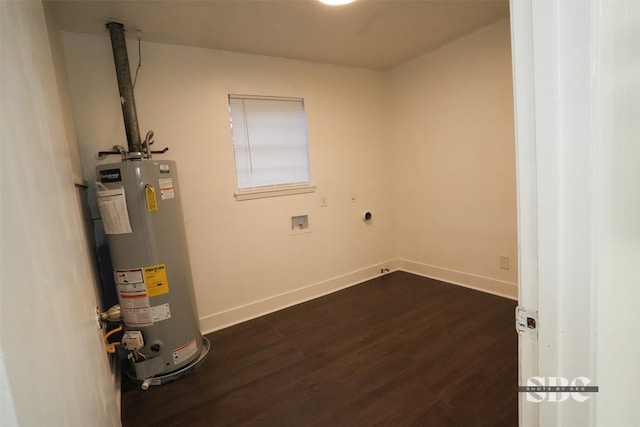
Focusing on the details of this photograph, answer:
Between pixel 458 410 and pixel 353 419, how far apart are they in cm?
56

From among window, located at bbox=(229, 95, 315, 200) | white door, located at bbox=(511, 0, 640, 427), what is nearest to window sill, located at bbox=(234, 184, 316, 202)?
window, located at bbox=(229, 95, 315, 200)

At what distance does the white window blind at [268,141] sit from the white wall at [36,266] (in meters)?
2.01

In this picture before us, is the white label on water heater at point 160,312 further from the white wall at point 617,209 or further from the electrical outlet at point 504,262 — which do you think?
the electrical outlet at point 504,262

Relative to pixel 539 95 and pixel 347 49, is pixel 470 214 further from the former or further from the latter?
pixel 539 95

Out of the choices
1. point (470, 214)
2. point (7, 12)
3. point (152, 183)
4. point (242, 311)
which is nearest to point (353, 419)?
point (242, 311)

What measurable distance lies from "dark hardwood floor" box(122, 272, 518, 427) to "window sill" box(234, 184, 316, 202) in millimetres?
1158

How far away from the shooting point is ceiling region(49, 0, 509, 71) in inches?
79.4

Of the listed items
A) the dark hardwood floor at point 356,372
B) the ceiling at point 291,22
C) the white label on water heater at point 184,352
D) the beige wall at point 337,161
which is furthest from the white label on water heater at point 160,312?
the ceiling at point 291,22

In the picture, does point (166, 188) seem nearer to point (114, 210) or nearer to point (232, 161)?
point (114, 210)

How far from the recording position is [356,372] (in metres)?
2.02

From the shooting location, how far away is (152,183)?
6.51ft

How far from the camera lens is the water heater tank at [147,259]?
1932 millimetres

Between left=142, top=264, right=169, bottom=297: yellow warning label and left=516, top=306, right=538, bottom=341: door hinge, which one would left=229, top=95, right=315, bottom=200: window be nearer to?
left=142, top=264, right=169, bottom=297: yellow warning label

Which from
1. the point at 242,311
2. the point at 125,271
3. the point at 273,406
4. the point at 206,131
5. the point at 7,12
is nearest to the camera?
the point at 7,12
